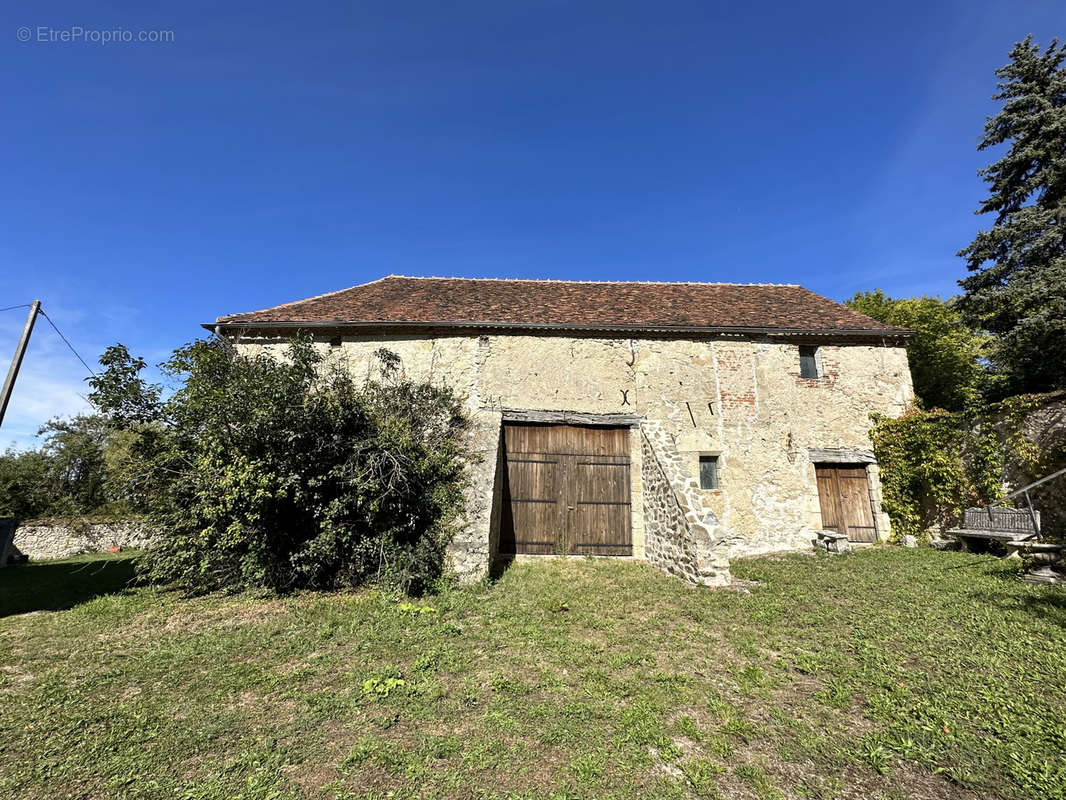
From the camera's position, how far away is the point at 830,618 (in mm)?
5246

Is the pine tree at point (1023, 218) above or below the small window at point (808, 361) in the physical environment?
above

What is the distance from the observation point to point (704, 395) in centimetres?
988

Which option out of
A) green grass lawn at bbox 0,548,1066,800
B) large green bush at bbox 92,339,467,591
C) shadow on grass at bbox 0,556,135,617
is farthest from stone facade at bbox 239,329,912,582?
shadow on grass at bbox 0,556,135,617

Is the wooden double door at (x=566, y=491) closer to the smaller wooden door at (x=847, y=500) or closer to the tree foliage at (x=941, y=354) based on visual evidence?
the smaller wooden door at (x=847, y=500)

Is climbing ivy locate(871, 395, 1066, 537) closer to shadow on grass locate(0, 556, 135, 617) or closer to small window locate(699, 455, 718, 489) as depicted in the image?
small window locate(699, 455, 718, 489)

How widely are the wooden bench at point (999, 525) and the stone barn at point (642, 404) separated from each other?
188 cm

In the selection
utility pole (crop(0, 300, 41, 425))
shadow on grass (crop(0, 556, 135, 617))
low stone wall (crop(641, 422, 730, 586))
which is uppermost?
utility pole (crop(0, 300, 41, 425))

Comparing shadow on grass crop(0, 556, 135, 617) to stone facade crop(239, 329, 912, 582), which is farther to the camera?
stone facade crop(239, 329, 912, 582)

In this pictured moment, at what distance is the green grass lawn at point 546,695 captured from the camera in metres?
2.72

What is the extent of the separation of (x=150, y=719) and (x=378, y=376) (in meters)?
7.22

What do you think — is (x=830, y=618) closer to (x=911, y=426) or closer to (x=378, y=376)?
(x=911, y=426)

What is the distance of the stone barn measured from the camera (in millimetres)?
9117

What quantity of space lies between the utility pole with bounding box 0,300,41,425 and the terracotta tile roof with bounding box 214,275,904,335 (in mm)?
3219

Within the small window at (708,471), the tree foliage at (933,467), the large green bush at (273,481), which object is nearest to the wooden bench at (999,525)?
the tree foliage at (933,467)
